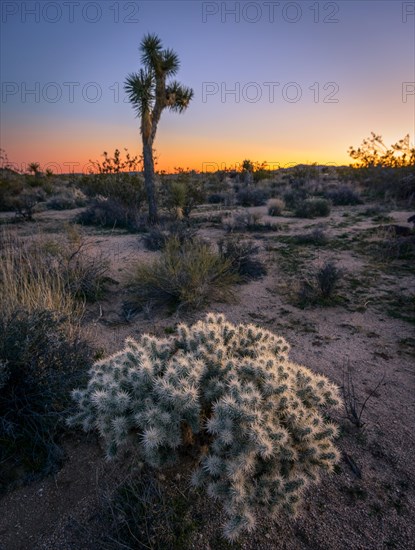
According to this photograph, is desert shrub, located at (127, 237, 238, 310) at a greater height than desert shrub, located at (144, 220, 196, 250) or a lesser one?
lesser

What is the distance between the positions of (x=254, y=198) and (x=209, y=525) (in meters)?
15.3

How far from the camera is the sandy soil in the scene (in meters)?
1.94

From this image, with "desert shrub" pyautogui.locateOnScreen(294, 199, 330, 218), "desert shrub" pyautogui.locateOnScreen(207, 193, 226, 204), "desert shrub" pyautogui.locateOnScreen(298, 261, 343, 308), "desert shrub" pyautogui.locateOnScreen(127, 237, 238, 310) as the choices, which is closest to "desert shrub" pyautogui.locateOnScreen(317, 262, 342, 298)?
"desert shrub" pyautogui.locateOnScreen(298, 261, 343, 308)

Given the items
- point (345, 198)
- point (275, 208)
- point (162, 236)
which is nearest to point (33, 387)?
point (162, 236)

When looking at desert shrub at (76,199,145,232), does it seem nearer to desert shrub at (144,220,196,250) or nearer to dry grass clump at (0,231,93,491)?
desert shrub at (144,220,196,250)

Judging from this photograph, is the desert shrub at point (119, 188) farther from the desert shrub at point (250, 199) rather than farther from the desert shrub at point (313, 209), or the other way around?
the desert shrub at point (313, 209)

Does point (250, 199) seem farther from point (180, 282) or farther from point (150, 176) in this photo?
point (180, 282)

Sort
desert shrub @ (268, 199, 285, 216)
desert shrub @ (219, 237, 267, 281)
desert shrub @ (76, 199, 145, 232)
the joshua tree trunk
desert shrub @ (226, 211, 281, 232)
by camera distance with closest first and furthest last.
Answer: desert shrub @ (219, 237, 267, 281) < desert shrub @ (226, 211, 281, 232) < the joshua tree trunk < desert shrub @ (76, 199, 145, 232) < desert shrub @ (268, 199, 285, 216)

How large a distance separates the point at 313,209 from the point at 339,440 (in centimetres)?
1083

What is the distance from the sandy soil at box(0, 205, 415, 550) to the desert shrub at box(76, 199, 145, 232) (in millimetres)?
4682

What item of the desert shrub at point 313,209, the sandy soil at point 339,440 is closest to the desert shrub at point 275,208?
the desert shrub at point 313,209

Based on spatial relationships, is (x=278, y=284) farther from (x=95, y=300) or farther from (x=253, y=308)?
(x=95, y=300)

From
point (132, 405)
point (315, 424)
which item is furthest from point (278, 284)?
point (132, 405)

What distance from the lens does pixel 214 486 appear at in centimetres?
168
